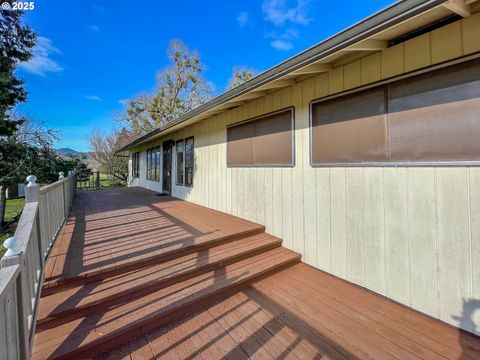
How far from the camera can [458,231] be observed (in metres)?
2.12

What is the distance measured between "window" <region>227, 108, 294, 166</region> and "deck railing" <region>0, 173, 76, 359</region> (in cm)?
322

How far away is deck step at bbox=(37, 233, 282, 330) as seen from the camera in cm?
212

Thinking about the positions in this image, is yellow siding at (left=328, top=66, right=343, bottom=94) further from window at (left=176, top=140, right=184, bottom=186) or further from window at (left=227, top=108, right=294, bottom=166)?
window at (left=176, top=140, right=184, bottom=186)

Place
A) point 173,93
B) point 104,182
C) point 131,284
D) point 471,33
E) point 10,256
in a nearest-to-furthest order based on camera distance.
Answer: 1. point 10,256
2. point 471,33
3. point 131,284
4. point 173,93
5. point 104,182

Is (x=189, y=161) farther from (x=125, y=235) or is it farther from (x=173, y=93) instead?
(x=173, y=93)

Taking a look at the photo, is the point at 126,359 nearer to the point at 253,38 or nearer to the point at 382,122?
the point at 382,122

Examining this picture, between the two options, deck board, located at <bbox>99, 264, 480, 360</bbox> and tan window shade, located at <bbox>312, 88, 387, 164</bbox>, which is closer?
deck board, located at <bbox>99, 264, 480, 360</bbox>

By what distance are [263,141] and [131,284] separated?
120 inches

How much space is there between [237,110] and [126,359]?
4.32 meters

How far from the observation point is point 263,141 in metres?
4.37

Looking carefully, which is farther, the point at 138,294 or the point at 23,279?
the point at 138,294

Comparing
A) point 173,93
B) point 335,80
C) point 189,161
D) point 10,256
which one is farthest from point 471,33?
point 173,93

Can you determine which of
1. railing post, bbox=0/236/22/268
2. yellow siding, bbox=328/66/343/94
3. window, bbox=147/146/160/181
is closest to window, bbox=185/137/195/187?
window, bbox=147/146/160/181

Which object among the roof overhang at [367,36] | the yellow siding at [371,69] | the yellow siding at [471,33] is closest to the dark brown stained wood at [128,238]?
the roof overhang at [367,36]
